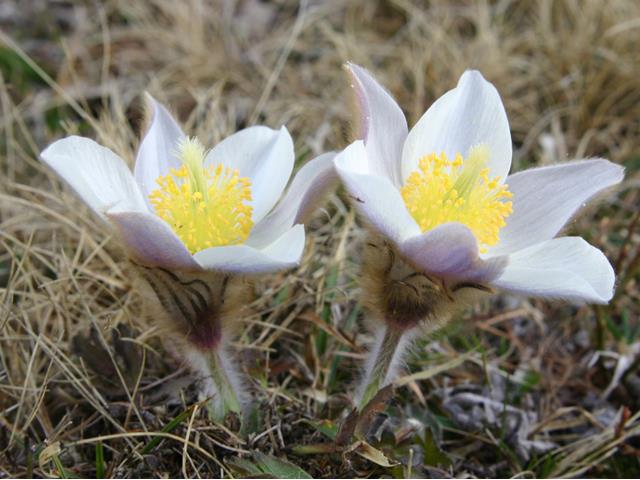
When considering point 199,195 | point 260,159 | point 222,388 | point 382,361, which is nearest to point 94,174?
point 199,195

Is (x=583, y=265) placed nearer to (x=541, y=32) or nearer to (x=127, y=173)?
(x=127, y=173)

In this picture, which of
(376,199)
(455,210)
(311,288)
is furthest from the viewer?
(311,288)

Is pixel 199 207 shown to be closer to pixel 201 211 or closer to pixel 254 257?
pixel 201 211

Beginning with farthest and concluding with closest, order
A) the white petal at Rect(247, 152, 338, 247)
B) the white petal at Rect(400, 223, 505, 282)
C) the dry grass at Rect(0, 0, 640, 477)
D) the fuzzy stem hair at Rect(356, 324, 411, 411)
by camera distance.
Answer: 1. the dry grass at Rect(0, 0, 640, 477)
2. the fuzzy stem hair at Rect(356, 324, 411, 411)
3. the white petal at Rect(247, 152, 338, 247)
4. the white petal at Rect(400, 223, 505, 282)

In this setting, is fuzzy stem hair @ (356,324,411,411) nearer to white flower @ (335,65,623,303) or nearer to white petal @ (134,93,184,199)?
white flower @ (335,65,623,303)

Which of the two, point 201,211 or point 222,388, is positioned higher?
point 201,211

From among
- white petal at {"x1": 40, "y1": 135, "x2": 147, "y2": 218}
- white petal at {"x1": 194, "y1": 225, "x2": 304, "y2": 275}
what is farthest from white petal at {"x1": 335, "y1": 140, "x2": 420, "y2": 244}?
white petal at {"x1": 40, "y1": 135, "x2": 147, "y2": 218}

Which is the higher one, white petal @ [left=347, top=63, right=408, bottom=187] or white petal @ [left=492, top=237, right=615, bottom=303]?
white petal @ [left=347, top=63, right=408, bottom=187]

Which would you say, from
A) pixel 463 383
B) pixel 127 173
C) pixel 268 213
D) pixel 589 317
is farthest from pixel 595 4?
pixel 127 173
